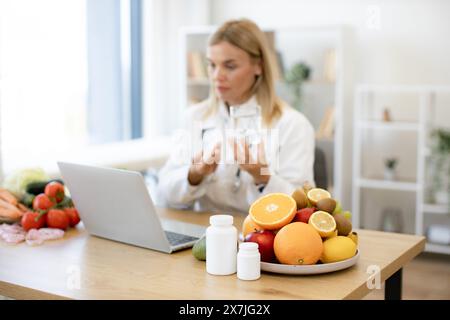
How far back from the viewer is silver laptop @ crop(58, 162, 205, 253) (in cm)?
184

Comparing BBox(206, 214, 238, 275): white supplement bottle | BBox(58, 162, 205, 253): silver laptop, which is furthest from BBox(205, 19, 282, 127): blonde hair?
BBox(206, 214, 238, 275): white supplement bottle

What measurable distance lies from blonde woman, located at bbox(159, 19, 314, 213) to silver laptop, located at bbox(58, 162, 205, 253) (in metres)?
0.44

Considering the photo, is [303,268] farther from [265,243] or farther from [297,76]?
[297,76]

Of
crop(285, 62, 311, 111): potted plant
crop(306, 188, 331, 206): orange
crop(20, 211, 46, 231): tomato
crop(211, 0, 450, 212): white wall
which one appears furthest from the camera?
crop(285, 62, 311, 111): potted plant

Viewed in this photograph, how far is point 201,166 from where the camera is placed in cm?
232

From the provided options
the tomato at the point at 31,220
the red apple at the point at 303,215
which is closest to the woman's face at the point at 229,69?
the tomato at the point at 31,220

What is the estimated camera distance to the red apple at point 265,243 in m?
1.67

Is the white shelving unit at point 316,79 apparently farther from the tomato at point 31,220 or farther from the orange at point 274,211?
the orange at point 274,211

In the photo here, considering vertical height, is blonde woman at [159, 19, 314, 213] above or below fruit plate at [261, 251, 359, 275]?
above

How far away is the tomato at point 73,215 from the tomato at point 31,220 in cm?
9

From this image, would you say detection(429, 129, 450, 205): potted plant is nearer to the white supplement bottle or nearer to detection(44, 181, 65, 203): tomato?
detection(44, 181, 65, 203): tomato

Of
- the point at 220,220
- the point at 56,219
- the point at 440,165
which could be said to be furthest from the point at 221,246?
the point at 440,165

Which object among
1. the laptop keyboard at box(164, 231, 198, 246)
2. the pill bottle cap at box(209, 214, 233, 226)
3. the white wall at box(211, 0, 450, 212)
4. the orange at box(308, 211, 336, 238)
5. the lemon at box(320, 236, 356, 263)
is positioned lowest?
the laptop keyboard at box(164, 231, 198, 246)

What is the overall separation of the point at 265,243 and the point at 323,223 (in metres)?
0.15
